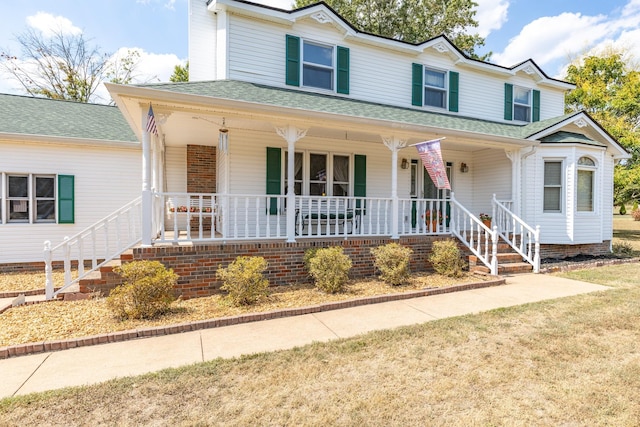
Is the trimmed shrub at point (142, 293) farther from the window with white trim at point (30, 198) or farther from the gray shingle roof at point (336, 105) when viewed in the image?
the window with white trim at point (30, 198)

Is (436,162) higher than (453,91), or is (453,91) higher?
(453,91)

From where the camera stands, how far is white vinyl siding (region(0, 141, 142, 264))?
858 centimetres

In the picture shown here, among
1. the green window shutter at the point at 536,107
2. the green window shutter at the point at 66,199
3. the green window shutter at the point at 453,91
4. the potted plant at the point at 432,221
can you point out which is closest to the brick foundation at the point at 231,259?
the potted plant at the point at 432,221

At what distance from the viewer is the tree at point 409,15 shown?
798 inches

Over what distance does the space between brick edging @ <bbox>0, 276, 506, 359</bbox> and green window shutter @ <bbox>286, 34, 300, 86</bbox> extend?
6379mm

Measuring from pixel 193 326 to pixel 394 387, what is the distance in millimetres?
2958

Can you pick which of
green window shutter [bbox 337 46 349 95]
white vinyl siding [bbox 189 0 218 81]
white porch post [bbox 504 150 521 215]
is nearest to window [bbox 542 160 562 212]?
white porch post [bbox 504 150 521 215]

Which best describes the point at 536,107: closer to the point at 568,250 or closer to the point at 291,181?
the point at 568,250

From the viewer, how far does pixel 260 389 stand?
121 inches

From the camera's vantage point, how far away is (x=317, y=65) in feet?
31.5

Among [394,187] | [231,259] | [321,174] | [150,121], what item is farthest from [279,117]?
[394,187]

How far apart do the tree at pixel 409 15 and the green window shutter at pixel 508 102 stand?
34.2 ft

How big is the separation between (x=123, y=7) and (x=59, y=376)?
16960 millimetres

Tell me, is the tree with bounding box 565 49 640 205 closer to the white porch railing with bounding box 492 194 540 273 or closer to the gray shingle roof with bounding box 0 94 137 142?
the white porch railing with bounding box 492 194 540 273
